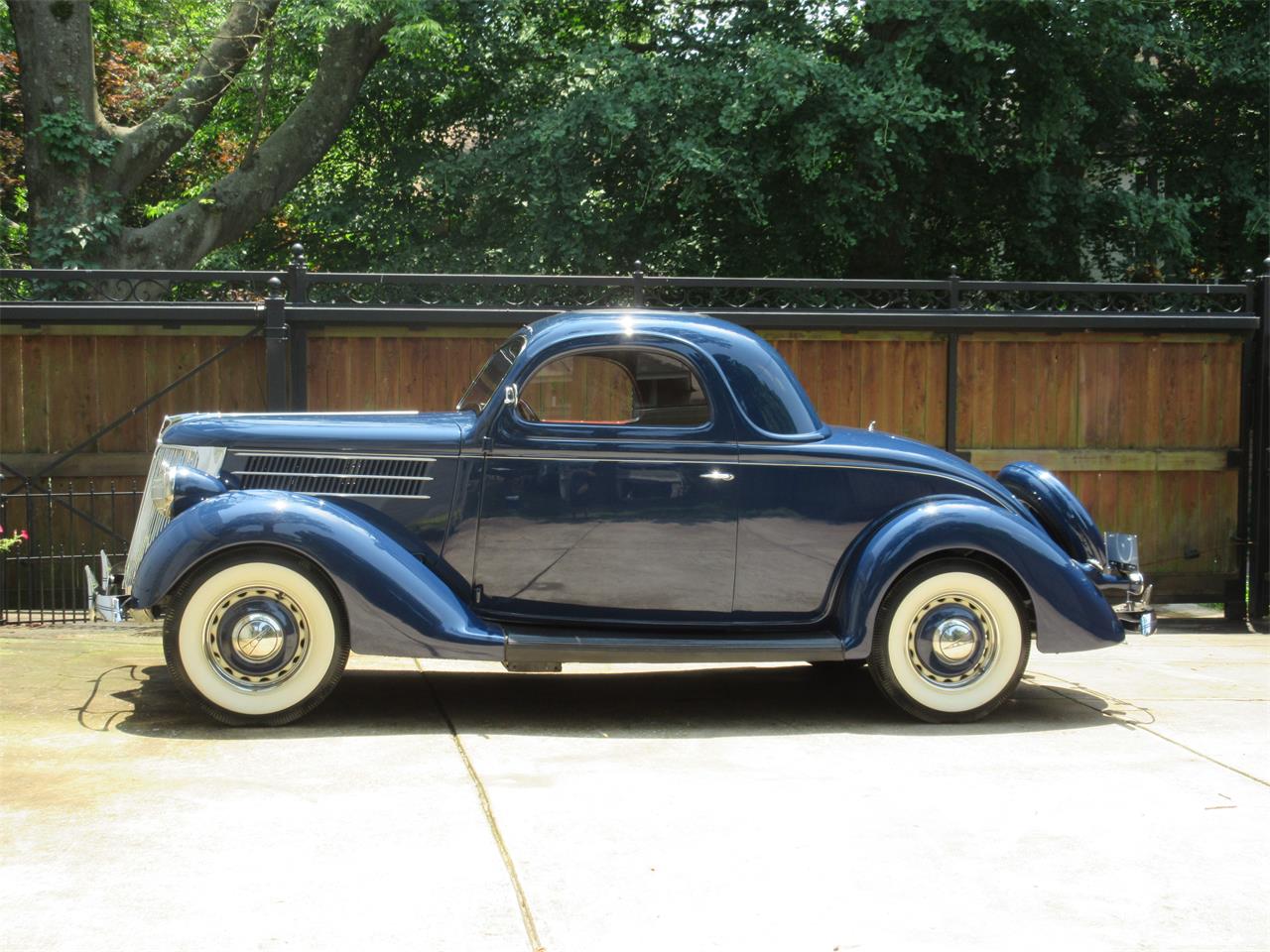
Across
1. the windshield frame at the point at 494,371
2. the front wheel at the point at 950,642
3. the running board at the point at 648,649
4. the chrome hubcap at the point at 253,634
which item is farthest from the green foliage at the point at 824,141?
the chrome hubcap at the point at 253,634

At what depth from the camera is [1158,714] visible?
6.29m

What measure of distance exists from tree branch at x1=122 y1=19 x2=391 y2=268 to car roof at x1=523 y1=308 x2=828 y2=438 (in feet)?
30.5

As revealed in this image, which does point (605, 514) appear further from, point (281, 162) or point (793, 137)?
point (281, 162)

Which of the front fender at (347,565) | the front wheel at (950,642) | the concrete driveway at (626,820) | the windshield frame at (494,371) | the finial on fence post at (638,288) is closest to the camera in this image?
the concrete driveway at (626,820)

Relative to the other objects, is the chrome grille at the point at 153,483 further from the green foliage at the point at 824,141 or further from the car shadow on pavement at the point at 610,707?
the green foliage at the point at 824,141

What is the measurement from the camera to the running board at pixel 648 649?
573 centimetres

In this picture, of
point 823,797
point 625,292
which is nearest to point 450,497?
point 823,797

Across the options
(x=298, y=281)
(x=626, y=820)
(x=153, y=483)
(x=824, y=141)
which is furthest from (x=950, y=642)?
(x=824, y=141)

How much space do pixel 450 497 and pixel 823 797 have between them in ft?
6.97

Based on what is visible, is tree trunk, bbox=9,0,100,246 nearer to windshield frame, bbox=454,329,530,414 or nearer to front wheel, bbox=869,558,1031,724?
windshield frame, bbox=454,329,530,414

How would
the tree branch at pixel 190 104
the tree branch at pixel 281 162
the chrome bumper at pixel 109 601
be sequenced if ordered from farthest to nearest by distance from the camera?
1. the tree branch at pixel 281 162
2. the tree branch at pixel 190 104
3. the chrome bumper at pixel 109 601

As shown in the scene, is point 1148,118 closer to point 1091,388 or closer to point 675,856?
point 1091,388

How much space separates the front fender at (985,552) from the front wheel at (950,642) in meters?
0.09

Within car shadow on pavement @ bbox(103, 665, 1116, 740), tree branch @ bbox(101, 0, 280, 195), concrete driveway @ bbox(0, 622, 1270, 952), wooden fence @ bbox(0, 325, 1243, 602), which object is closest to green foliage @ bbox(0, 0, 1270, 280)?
tree branch @ bbox(101, 0, 280, 195)
